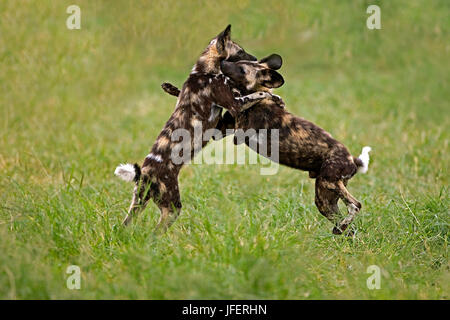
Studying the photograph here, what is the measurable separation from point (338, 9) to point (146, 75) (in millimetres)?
4116

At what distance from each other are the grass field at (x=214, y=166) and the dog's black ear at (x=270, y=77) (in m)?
1.07

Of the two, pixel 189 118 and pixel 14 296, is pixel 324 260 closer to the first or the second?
pixel 189 118

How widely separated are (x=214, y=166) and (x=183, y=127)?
267 cm

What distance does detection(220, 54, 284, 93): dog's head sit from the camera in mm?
5223

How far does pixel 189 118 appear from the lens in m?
4.94

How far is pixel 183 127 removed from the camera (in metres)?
4.91

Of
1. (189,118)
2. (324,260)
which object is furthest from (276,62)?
(324,260)
